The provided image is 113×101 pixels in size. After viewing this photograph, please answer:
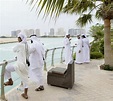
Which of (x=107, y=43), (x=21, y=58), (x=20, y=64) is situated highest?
(x=107, y=43)

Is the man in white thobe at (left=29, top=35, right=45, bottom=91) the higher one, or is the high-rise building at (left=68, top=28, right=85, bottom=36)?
the high-rise building at (left=68, top=28, right=85, bottom=36)

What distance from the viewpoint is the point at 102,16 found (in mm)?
7992

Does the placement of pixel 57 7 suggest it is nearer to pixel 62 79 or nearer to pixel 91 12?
→ pixel 62 79

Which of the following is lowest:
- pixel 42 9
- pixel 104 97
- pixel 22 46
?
pixel 104 97

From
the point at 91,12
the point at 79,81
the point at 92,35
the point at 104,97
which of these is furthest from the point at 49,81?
the point at 92,35

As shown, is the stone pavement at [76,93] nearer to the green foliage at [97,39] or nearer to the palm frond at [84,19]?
the palm frond at [84,19]

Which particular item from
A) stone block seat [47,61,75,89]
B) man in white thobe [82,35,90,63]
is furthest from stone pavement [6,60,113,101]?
man in white thobe [82,35,90,63]

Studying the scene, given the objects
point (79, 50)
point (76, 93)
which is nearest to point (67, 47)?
point (79, 50)

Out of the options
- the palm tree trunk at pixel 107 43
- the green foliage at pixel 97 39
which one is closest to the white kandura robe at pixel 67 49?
the palm tree trunk at pixel 107 43

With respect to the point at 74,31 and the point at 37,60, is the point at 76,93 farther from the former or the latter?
the point at 74,31

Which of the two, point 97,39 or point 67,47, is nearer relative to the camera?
point 67,47

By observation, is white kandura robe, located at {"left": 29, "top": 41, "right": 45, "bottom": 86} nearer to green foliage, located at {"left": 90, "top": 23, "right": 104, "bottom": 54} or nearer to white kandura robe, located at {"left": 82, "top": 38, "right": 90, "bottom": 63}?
white kandura robe, located at {"left": 82, "top": 38, "right": 90, "bottom": 63}

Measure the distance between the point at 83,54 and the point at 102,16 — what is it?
9.17ft

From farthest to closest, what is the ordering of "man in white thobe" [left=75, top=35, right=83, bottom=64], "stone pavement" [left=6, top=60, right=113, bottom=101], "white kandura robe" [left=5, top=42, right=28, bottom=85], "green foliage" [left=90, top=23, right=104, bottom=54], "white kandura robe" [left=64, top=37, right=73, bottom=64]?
"green foliage" [left=90, top=23, right=104, bottom=54]
"man in white thobe" [left=75, top=35, right=83, bottom=64]
"white kandura robe" [left=64, top=37, right=73, bottom=64]
"stone pavement" [left=6, top=60, right=113, bottom=101]
"white kandura robe" [left=5, top=42, right=28, bottom=85]
